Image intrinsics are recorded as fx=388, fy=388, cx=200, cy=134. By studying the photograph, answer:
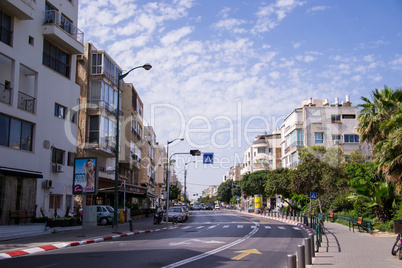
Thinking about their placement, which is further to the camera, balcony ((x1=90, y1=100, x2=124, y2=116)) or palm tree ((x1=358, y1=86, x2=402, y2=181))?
balcony ((x1=90, y1=100, x2=124, y2=116))

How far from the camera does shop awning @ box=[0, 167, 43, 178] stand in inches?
858

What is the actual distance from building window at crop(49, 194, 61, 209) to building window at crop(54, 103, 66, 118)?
5.98 meters

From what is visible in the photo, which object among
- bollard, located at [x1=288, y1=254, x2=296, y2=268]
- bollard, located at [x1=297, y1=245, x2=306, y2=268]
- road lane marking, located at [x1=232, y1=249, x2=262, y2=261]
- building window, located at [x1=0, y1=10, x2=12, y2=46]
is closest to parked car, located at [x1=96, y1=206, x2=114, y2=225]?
building window, located at [x1=0, y1=10, x2=12, y2=46]

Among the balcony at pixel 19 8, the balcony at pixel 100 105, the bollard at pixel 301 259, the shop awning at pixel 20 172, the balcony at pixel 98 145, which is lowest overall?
the bollard at pixel 301 259

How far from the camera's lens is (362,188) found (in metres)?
25.7

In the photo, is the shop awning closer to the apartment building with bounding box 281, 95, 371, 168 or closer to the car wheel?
the car wheel

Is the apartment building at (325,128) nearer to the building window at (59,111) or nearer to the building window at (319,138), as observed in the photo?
the building window at (319,138)

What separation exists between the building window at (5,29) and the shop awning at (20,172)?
777 centimetres

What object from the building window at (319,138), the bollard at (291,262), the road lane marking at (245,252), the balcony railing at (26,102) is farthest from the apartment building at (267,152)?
the bollard at (291,262)

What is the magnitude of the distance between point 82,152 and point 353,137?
1647 inches

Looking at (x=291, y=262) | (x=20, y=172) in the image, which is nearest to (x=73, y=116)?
(x=20, y=172)

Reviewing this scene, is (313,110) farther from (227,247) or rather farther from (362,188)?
(227,247)

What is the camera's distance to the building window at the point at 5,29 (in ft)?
77.2

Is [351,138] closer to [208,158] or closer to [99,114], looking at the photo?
[208,158]
